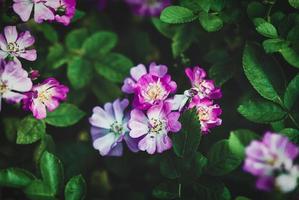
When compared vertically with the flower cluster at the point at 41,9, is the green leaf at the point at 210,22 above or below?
below

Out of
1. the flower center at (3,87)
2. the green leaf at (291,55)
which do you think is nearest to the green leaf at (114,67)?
the flower center at (3,87)

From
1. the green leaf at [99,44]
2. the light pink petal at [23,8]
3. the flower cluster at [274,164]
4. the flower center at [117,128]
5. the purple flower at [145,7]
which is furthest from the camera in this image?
the purple flower at [145,7]

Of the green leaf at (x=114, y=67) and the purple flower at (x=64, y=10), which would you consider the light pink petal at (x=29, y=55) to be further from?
the green leaf at (x=114, y=67)

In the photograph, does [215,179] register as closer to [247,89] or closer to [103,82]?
[247,89]

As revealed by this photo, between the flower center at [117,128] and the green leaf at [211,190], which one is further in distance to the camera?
the flower center at [117,128]

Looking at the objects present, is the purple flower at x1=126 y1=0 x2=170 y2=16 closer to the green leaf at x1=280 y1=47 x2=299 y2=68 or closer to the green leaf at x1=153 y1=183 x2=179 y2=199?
the green leaf at x1=280 y1=47 x2=299 y2=68

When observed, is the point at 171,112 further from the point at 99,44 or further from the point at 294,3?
the point at 99,44

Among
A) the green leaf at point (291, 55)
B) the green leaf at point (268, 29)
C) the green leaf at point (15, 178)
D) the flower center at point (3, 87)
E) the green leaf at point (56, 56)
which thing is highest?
the green leaf at point (268, 29)
